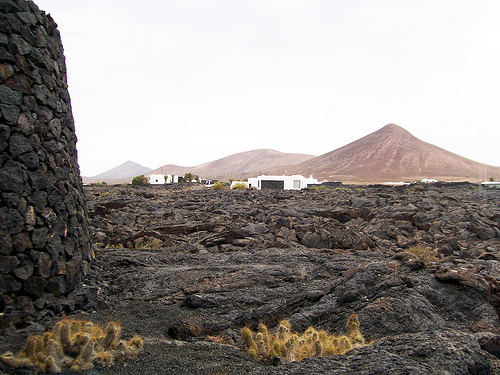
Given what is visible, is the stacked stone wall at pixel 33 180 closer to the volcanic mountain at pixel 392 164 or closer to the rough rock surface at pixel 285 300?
the rough rock surface at pixel 285 300

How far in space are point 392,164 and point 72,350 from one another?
17081 centimetres

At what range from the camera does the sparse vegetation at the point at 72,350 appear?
12.8ft

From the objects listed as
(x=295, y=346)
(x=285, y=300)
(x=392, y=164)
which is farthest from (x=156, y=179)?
(x=392, y=164)

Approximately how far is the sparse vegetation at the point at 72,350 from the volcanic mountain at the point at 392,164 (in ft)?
426

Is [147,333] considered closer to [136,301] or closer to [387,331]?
[136,301]

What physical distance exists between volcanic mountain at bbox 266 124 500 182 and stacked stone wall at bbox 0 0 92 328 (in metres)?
128

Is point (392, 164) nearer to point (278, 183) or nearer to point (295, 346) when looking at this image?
point (278, 183)

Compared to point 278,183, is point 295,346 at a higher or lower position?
lower

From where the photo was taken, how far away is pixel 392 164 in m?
161

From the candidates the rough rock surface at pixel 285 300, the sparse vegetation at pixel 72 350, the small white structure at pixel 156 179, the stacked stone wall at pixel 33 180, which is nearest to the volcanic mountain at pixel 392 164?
the small white structure at pixel 156 179

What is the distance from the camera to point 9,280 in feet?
19.3

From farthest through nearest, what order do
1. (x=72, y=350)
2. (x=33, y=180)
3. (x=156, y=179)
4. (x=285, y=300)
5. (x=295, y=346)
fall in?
(x=156, y=179)
(x=285, y=300)
(x=33, y=180)
(x=295, y=346)
(x=72, y=350)

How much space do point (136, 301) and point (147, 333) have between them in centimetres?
163

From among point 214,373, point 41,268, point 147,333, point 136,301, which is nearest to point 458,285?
point 214,373
